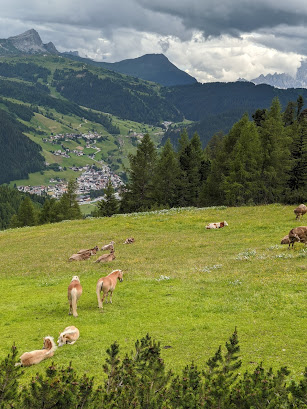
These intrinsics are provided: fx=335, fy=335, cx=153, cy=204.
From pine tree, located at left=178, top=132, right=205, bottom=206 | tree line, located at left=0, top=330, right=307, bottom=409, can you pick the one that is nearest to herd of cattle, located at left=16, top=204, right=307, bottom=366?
tree line, located at left=0, top=330, right=307, bottom=409

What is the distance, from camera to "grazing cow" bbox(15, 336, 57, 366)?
442 inches

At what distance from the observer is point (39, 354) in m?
11.6

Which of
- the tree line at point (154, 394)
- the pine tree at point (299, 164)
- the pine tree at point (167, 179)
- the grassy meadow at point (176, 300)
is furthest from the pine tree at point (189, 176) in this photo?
the tree line at point (154, 394)

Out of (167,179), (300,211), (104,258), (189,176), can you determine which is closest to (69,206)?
(167,179)

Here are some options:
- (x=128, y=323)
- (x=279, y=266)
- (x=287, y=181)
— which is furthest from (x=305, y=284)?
(x=287, y=181)

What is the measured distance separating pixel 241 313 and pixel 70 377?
10.6 meters

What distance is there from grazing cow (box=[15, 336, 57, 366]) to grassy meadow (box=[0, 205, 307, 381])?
0.98 feet

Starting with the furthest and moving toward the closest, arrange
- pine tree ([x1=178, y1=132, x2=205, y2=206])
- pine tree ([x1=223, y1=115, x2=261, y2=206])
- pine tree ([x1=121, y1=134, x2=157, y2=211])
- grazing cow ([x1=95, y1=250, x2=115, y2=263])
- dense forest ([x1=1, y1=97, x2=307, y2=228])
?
1. pine tree ([x1=178, y1=132, x2=205, y2=206])
2. pine tree ([x1=121, y1=134, x2=157, y2=211])
3. dense forest ([x1=1, y1=97, x2=307, y2=228])
4. pine tree ([x1=223, y1=115, x2=261, y2=206])
5. grazing cow ([x1=95, y1=250, x2=115, y2=263])

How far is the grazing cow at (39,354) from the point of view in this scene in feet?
36.8

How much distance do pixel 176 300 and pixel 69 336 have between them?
614 cm

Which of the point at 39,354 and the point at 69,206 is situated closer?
the point at 39,354

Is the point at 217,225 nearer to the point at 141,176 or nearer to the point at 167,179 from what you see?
the point at 167,179

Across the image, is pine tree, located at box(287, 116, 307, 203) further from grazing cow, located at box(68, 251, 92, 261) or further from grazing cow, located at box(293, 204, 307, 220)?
grazing cow, located at box(68, 251, 92, 261)

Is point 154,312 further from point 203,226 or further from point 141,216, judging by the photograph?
point 141,216
